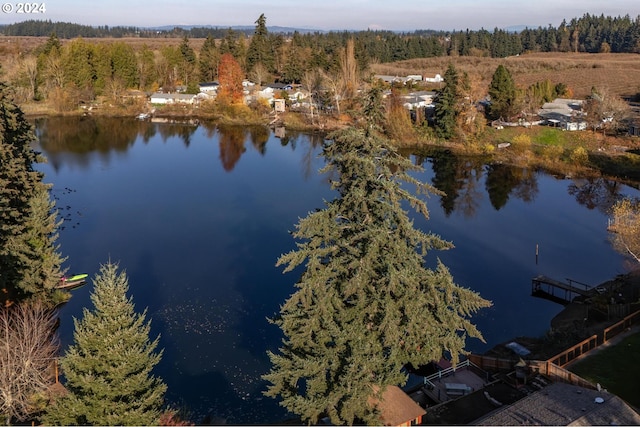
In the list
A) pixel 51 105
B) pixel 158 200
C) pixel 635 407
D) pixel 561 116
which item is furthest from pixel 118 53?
pixel 635 407

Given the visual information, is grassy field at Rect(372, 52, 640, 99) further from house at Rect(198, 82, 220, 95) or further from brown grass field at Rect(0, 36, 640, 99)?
house at Rect(198, 82, 220, 95)

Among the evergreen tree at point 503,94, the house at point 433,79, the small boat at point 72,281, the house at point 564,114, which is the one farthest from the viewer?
the house at point 433,79

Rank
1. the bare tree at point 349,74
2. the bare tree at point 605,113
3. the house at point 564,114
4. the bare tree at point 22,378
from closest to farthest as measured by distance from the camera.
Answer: the bare tree at point 22,378
the bare tree at point 605,113
the house at point 564,114
the bare tree at point 349,74

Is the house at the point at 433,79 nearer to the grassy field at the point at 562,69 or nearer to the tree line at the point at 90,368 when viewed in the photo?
the grassy field at the point at 562,69

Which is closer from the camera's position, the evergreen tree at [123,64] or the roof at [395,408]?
the roof at [395,408]

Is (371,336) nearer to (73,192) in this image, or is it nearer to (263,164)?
(73,192)

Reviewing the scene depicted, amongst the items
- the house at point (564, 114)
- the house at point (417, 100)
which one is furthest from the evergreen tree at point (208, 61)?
the house at point (564, 114)

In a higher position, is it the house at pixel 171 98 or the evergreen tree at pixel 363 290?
the house at pixel 171 98

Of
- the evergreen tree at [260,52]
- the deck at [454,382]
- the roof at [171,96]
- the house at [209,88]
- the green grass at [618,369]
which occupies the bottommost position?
the deck at [454,382]
